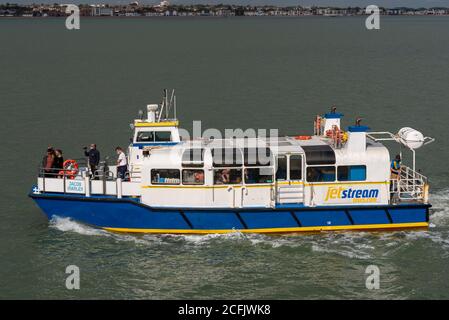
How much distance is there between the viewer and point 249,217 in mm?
21547

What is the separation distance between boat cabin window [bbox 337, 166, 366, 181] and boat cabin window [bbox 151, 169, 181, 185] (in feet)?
17.2

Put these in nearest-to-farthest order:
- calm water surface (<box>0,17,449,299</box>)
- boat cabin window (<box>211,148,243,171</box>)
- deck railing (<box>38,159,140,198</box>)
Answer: calm water surface (<box>0,17,449,299</box>) → boat cabin window (<box>211,148,243,171</box>) → deck railing (<box>38,159,140,198</box>)

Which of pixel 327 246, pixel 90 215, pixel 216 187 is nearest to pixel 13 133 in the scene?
A: pixel 90 215

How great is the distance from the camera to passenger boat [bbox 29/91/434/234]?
21.5m

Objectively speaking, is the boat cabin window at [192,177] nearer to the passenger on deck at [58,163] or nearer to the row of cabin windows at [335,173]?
the row of cabin windows at [335,173]

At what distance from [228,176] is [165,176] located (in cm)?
204

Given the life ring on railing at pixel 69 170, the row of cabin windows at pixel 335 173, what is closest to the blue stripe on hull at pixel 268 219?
the row of cabin windows at pixel 335 173

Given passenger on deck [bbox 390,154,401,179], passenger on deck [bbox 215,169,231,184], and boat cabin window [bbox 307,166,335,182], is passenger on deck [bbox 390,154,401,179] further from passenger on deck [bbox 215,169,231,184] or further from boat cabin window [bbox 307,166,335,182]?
passenger on deck [bbox 215,169,231,184]

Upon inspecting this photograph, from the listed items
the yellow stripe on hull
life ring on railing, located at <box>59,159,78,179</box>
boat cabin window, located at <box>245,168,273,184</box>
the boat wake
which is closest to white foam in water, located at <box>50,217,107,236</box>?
the boat wake

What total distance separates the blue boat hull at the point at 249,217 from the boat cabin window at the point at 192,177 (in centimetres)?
91

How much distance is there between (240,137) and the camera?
23312mm

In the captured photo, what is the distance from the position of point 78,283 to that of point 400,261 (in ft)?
31.8

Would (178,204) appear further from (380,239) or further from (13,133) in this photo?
(13,133)

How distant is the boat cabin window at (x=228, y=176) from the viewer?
21.5 meters
